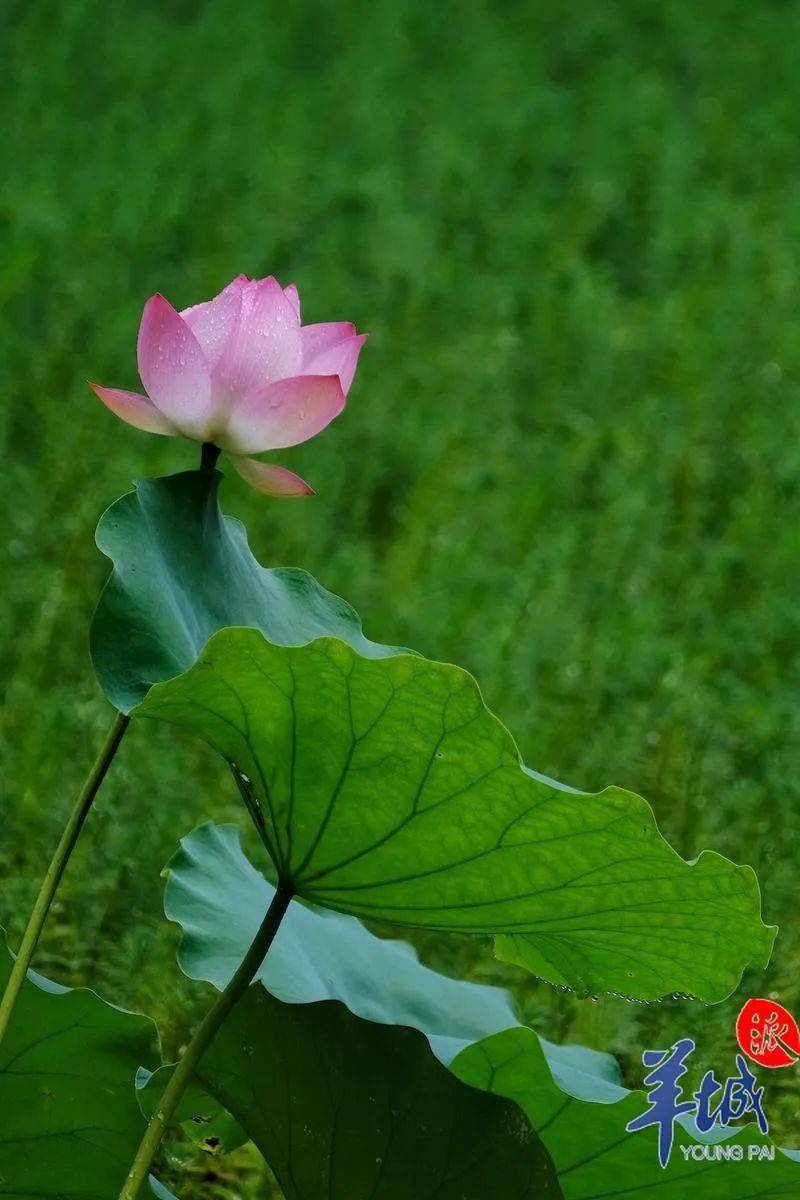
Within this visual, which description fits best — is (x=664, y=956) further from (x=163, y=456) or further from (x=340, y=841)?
(x=163, y=456)

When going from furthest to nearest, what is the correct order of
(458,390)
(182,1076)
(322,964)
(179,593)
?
(458,390)
(322,964)
(179,593)
(182,1076)

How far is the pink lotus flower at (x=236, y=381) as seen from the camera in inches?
41.3

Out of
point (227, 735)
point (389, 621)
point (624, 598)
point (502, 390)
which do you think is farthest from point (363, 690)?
point (502, 390)

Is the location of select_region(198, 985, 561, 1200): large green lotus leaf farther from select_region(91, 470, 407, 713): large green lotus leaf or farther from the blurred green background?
the blurred green background

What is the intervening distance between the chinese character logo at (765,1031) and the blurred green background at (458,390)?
1.59 ft

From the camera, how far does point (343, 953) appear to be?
50.4 inches

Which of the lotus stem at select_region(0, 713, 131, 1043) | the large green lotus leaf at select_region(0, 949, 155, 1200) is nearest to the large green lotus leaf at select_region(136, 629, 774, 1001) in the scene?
the lotus stem at select_region(0, 713, 131, 1043)

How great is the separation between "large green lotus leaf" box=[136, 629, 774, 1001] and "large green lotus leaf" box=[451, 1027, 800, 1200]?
0.09 metres

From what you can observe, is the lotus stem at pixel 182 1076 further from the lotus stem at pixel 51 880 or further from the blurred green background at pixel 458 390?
the blurred green background at pixel 458 390

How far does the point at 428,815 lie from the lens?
1.03m

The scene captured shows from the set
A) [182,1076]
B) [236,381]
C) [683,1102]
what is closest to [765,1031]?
[683,1102]

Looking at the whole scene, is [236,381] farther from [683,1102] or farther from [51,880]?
[683,1102]

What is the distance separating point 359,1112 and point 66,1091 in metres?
0.21

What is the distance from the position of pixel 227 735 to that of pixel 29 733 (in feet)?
4.40
